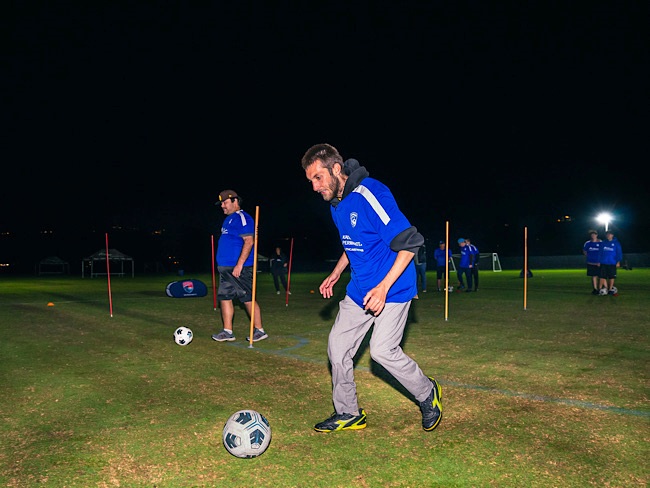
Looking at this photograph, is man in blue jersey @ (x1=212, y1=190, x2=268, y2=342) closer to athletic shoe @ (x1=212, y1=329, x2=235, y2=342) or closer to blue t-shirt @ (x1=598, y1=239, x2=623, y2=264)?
athletic shoe @ (x1=212, y1=329, x2=235, y2=342)

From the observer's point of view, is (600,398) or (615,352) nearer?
(600,398)

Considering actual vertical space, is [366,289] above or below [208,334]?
above

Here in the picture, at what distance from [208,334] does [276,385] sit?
3909 millimetres

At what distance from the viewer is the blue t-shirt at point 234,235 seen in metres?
7.99

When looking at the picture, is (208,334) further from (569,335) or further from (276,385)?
(569,335)

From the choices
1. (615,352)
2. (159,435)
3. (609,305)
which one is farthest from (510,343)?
(609,305)

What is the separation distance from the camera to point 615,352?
7.51 m

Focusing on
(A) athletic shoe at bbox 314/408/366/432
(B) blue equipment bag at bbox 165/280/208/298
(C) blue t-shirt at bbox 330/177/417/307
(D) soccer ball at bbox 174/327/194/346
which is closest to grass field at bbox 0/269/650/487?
(A) athletic shoe at bbox 314/408/366/432

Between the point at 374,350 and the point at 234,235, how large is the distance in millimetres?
4453

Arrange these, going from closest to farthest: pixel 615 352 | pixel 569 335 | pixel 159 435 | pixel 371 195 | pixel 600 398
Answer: pixel 371 195 < pixel 159 435 < pixel 600 398 < pixel 615 352 < pixel 569 335

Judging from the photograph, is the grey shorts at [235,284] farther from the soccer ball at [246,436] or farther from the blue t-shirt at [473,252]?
the blue t-shirt at [473,252]

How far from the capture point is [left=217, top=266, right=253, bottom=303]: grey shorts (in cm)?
814

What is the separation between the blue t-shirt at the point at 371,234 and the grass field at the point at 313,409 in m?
1.15

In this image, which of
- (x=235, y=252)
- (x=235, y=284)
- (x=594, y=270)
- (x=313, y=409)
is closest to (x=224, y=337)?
(x=235, y=284)
